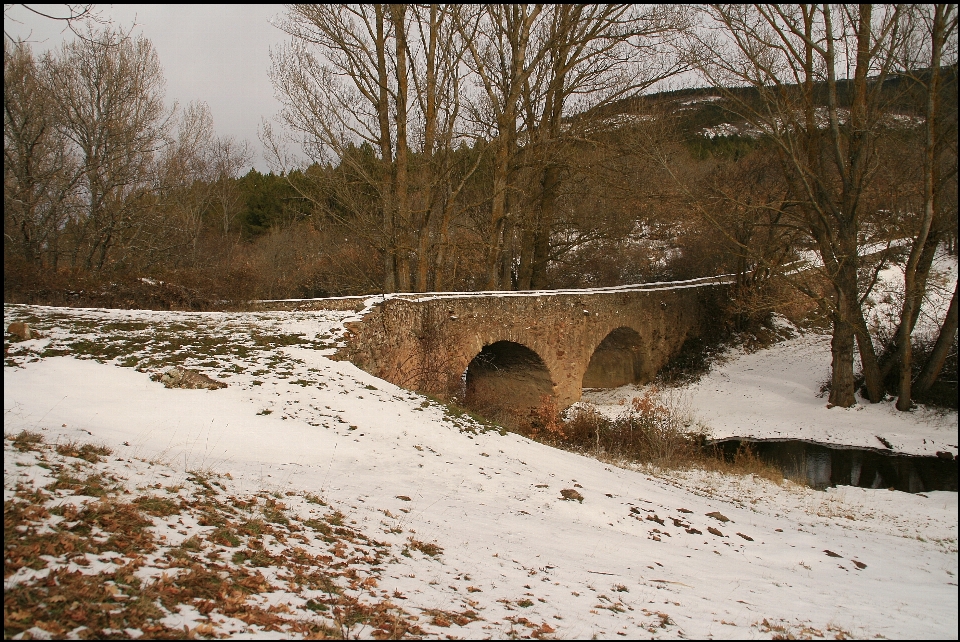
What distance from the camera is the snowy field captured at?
325 cm

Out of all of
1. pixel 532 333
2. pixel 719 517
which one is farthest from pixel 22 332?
pixel 532 333

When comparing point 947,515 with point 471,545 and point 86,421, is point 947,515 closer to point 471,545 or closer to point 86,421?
point 471,545

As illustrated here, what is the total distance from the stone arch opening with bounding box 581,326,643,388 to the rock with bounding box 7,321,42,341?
51.4 feet

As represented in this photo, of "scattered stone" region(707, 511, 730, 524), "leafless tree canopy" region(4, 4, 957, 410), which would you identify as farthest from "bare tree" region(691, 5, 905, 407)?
"scattered stone" region(707, 511, 730, 524)

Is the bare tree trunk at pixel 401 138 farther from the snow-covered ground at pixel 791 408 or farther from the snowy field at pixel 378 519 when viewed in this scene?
the snow-covered ground at pixel 791 408

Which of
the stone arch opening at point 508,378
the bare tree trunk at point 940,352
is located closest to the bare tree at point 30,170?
the stone arch opening at point 508,378

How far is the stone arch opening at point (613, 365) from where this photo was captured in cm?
2041

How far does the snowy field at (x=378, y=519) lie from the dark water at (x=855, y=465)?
60.9 inches

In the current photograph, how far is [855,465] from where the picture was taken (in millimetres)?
12922

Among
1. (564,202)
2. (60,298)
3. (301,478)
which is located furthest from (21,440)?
(564,202)

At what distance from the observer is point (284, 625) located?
9.48ft

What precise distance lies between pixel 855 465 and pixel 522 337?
7.69 meters

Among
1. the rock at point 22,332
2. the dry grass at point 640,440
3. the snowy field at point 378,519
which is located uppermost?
the rock at point 22,332

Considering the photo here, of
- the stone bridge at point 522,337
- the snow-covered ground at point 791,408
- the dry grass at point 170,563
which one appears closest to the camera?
the dry grass at point 170,563
